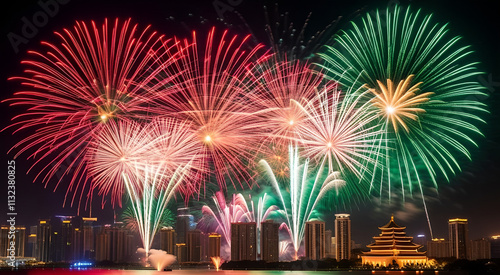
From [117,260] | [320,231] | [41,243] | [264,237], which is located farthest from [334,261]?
[41,243]

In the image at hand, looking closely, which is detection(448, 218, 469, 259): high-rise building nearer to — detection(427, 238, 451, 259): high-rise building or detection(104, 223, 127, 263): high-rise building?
detection(427, 238, 451, 259): high-rise building

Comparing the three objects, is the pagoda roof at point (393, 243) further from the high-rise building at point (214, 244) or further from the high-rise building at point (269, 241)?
the high-rise building at point (214, 244)

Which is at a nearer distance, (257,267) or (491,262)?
(491,262)

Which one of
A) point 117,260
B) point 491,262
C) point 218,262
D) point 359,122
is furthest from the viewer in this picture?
point 117,260

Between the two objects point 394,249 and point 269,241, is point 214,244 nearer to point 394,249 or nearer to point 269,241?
point 269,241

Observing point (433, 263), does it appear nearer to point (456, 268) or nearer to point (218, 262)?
point (456, 268)

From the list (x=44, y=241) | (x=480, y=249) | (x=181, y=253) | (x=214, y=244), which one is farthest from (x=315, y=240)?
(x=44, y=241)

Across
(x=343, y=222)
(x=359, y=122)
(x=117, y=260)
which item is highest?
(x=359, y=122)

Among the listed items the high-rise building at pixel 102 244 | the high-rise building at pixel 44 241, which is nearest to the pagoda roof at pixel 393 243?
the high-rise building at pixel 102 244
